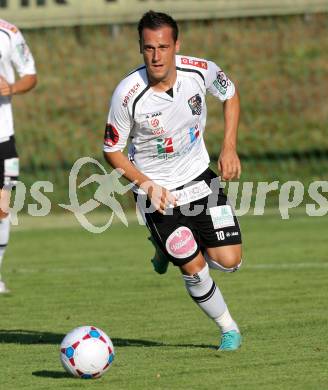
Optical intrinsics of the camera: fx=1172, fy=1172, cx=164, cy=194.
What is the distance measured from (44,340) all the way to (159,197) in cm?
182

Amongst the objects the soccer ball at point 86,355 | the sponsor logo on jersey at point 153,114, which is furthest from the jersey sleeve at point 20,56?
the soccer ball at point 86,355

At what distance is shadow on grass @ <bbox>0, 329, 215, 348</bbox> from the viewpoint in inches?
330

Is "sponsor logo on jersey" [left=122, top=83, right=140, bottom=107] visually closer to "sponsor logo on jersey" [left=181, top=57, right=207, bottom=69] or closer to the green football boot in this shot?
"sponsor logo on jersey" [left=181, top=57, right=207, bottom=69]

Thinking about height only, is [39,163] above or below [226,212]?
below

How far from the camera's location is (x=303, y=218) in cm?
1767

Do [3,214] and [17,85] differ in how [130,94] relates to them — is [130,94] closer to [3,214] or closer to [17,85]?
[17,85]

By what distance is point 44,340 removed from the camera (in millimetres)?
8844

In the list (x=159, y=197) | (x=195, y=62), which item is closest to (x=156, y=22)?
(x=195, y=62)

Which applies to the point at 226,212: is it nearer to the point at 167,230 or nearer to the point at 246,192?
the point at 167,230

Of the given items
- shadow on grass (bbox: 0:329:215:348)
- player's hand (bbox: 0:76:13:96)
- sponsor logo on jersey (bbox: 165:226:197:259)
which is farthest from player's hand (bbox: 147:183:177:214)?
player's hand (bbox: 0:76:13:96)

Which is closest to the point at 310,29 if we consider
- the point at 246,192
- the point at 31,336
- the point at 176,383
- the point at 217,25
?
the point at 217,25

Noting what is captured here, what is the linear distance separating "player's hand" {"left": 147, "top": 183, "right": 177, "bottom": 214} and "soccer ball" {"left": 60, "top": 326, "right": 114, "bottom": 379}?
99 cm

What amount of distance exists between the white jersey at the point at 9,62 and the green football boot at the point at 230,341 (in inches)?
178

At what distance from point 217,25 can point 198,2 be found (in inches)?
117
